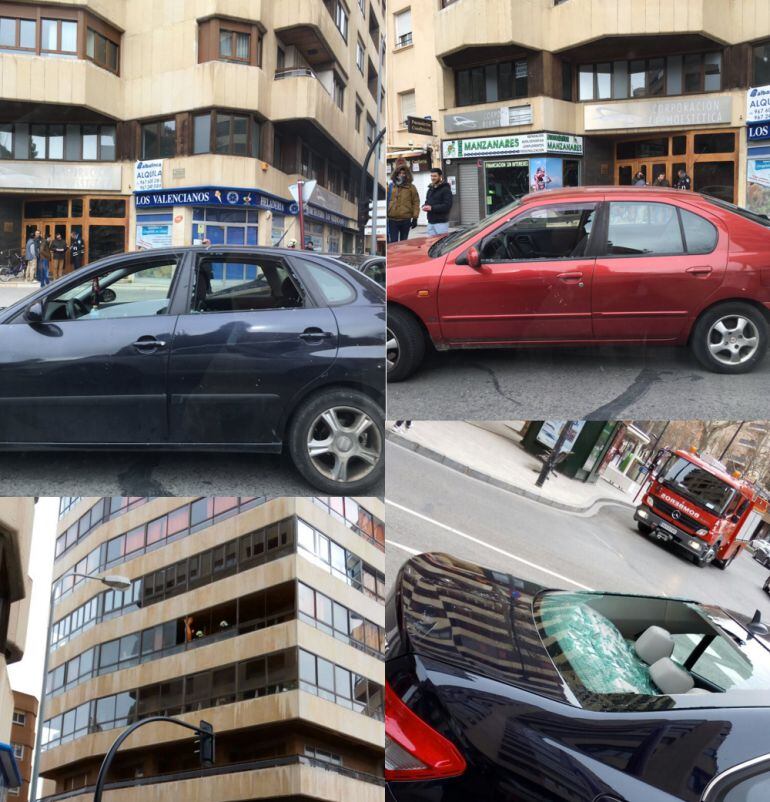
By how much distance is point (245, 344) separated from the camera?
6.40ft

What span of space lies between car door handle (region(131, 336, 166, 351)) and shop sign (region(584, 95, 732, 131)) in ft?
3.65

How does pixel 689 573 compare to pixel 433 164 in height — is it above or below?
below

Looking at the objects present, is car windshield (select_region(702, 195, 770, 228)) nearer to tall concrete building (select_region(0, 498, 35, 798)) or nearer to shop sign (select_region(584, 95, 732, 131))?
shop sign (select_region(584, 95, 732, 131))

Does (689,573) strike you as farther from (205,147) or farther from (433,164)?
(205,147)

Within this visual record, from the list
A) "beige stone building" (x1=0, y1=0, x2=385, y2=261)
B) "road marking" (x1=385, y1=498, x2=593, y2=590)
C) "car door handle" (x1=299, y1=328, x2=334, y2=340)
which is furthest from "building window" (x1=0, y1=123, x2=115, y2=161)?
"road marking" (x1=385, y1=498, x2=593, y2=590)

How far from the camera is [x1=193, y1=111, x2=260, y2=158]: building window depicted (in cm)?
193

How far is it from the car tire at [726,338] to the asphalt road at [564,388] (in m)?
0.05

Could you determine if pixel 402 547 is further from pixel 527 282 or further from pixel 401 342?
pixel 527 282

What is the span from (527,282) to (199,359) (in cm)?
80

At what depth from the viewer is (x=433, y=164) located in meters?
2.02

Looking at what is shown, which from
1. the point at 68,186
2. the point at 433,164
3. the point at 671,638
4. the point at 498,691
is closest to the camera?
the point at 498,691

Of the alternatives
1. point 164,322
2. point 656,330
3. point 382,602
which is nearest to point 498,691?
point 382,602

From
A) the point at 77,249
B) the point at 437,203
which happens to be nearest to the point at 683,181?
the point at 437,203

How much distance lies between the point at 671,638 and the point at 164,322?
1.33 metres
